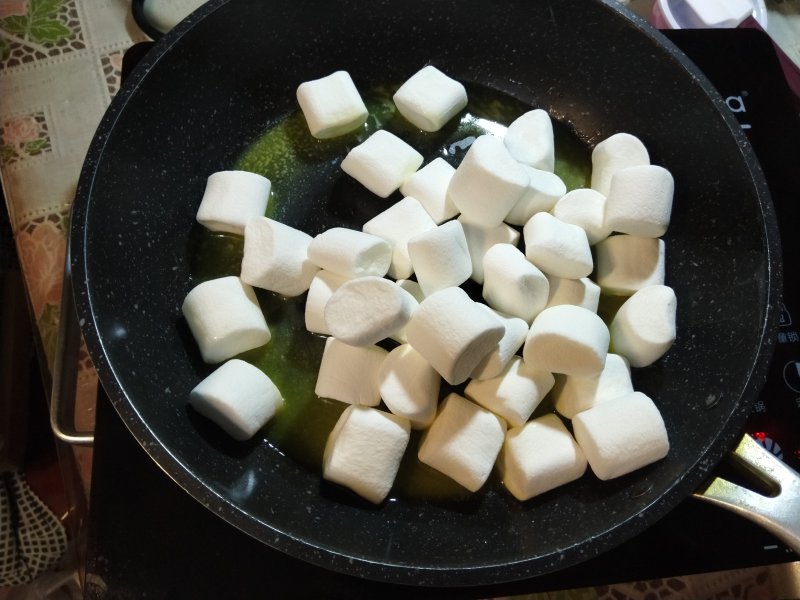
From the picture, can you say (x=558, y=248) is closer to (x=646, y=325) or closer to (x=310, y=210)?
(x=646, y=325)

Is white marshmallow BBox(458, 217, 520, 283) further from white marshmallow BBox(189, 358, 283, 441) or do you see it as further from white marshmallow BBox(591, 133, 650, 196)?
white marshmallow BBox(189, 358, 283, 441)

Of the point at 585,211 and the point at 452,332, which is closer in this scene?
the point at 452,332

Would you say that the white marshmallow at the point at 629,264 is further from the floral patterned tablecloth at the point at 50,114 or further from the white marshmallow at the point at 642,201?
the floral patterned tablecloth at the point at 50,114

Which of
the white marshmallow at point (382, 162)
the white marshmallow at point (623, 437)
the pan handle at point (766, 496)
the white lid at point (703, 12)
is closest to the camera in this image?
the pan handle at point (766, 496)

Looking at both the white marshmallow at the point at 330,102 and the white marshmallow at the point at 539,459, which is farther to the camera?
the white marshmallow at the point at 330,102

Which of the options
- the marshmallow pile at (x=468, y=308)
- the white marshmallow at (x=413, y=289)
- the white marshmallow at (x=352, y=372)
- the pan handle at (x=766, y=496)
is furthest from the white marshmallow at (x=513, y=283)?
the pan handle at (x=766, y=496)

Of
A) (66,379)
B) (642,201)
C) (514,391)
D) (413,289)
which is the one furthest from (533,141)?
(66,379)
